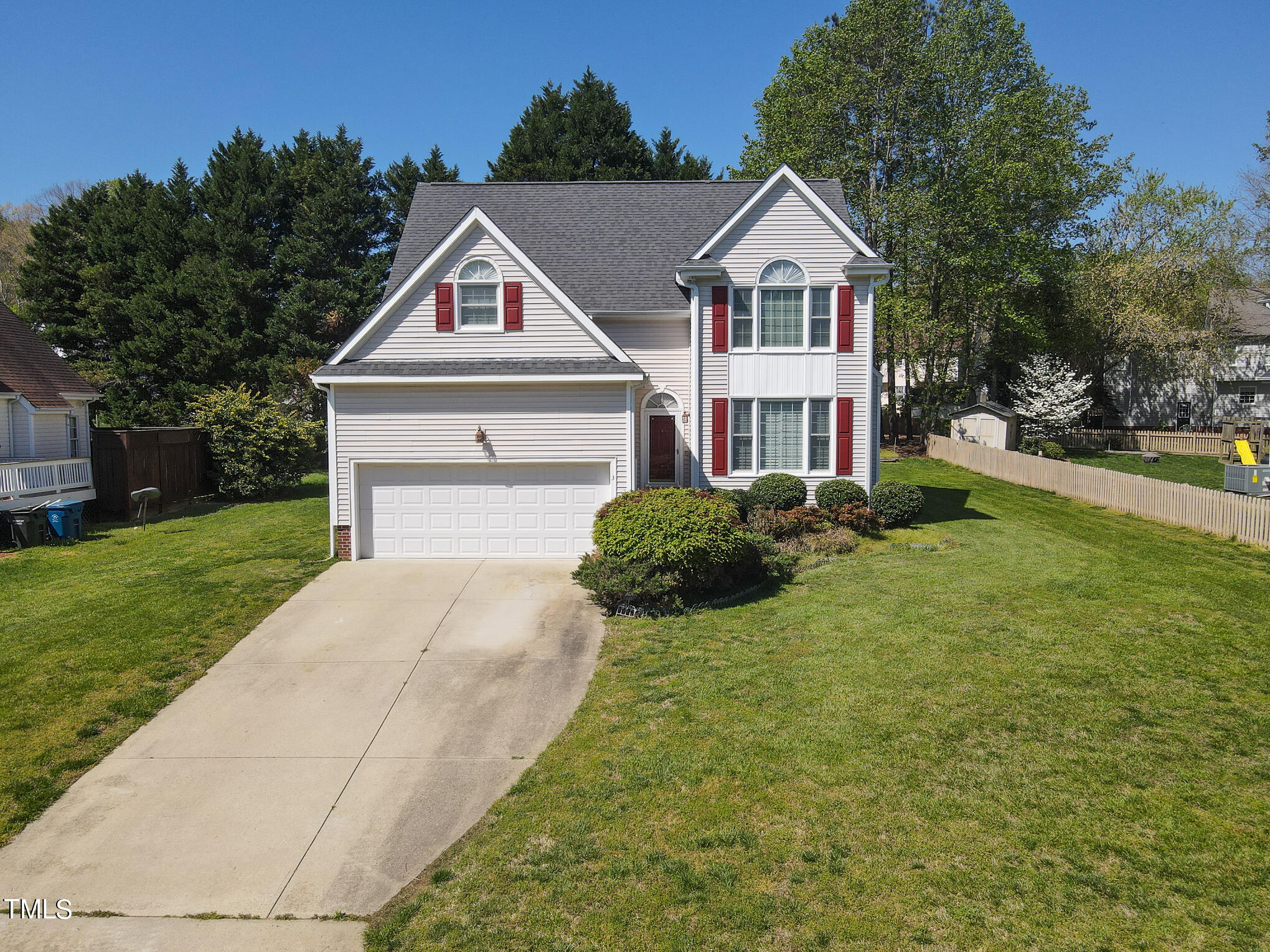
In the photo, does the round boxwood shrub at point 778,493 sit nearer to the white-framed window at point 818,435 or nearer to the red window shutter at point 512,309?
the white-framed window at point 818,435

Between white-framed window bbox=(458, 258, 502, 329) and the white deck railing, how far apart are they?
1165cm

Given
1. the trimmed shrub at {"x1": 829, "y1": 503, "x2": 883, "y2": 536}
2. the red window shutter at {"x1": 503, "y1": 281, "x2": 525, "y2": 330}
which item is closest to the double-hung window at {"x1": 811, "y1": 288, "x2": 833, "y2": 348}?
the trimmed shrub at {"x1": 829, "y1": 503, "x2": 883, "y2": 536}

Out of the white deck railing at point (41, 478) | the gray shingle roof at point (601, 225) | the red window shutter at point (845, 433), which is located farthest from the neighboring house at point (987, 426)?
the white deck railing at point (41, 478)

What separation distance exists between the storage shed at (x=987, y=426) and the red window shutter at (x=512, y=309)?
23.2m

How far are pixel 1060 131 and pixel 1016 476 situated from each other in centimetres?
1969

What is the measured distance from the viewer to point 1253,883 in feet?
18.7

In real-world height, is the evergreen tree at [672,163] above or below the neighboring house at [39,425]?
above

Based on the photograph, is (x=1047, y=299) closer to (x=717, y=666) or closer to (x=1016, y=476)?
(x=1016, y=476)

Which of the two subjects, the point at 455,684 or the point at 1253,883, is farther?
the point at 455,684

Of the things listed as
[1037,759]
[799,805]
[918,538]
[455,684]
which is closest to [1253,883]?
[1037,759]

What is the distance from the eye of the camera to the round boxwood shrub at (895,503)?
18.7m

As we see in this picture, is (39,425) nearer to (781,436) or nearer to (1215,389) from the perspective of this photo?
(781,436)

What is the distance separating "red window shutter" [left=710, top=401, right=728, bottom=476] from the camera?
1895cm

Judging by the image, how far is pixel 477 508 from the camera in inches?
651
